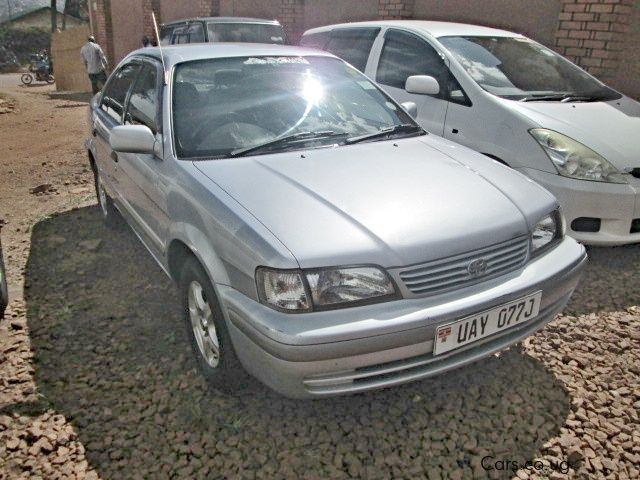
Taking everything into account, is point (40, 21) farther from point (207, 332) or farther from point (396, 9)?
point (207, 332)

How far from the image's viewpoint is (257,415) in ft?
8.09

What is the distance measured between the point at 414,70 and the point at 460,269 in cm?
316

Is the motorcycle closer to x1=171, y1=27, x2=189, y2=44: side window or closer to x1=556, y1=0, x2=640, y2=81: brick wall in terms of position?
x1=171, y1=27, x2=189, y2=44: side window

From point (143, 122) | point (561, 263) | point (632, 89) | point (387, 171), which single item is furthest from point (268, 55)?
point (632, 89)

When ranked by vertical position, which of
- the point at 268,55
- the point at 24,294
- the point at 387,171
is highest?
the point at 268,55

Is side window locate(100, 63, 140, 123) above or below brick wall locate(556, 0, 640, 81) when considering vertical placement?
below

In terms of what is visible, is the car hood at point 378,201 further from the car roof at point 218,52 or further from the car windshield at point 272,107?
the car roof at point 218,52

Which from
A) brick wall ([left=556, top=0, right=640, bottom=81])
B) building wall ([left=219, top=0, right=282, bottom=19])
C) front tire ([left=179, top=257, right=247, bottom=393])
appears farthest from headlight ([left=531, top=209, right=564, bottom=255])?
building wall ([left=219, top=0, right=282, bottom=19])

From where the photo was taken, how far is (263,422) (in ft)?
7.95

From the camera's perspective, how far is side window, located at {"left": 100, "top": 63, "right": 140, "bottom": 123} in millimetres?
3850

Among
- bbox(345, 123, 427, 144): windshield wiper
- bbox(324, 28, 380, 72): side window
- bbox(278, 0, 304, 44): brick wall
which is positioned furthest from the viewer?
bbox(278, 0, 304, 44): brick wall

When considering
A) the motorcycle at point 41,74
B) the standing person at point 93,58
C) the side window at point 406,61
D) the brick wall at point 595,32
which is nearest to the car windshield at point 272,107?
the side window at point 406,61

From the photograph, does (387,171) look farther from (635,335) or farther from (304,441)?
(635,335)

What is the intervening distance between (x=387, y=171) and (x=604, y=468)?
1.60 m
